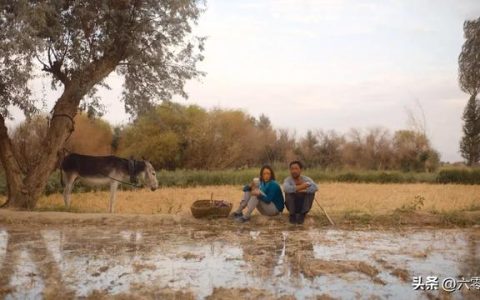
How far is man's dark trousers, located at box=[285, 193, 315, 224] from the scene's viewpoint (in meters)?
9.98

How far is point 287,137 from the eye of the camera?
49031 millimetres

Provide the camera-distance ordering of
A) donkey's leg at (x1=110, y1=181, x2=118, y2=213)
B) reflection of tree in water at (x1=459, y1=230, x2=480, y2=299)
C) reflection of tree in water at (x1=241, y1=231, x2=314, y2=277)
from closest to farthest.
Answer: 1. reflection of tree in water at (x1=459, y1=230, x2=480, y2=299)
2. reflection of tree in water at (x1=241, y1=231, x2=314, y2=277)
3. donkey's leg at (x1=110, y1=181, x2=118, y2=213)

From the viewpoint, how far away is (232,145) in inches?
1555

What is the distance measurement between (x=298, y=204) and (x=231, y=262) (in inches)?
136

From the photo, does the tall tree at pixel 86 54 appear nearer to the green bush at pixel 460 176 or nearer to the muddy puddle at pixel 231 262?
the muddy puddle at pixel 231 262

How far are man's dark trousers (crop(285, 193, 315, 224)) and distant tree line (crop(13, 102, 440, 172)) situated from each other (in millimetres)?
23108

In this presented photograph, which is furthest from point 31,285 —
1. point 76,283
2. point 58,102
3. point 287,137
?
point 287,137

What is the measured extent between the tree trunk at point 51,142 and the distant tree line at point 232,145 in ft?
64.2

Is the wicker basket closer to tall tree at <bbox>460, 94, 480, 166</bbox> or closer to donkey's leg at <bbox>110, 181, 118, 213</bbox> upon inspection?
donkey's leg at <bbox>110, 181, 118, 213</bbox>

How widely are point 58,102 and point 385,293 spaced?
1027 centimetres

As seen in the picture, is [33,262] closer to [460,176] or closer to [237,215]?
[237,215]

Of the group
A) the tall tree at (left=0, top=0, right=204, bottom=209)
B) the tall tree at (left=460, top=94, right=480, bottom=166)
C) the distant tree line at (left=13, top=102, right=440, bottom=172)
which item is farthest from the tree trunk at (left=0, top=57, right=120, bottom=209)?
the tall tree at (left=460, top=94, right=480, bottom=166)

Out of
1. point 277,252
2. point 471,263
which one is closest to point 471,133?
point 471,263

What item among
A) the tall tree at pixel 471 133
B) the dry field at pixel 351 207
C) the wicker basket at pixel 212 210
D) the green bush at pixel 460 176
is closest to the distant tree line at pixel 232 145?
the tall tree at pixel 471 133
